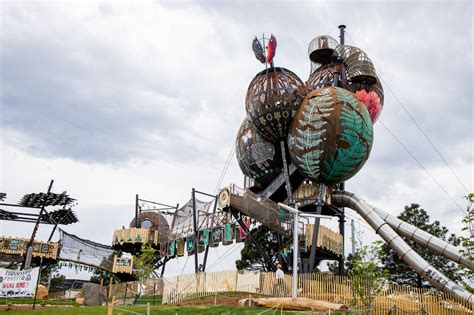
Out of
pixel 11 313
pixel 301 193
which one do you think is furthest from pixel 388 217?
Result: pixel 11 313

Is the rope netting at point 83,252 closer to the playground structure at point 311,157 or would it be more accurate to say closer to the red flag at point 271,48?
the playground structure at point 311,157

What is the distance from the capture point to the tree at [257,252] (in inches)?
2084

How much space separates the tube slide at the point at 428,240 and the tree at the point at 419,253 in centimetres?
1338

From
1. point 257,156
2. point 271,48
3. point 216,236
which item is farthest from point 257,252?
point 271,48

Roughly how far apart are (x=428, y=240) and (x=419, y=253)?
16.8 meters

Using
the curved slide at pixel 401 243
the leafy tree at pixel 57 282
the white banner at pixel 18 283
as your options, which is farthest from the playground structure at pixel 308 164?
the leafy tree at pixel 57 282

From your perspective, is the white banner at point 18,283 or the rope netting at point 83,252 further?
the rope netting at point 83,252

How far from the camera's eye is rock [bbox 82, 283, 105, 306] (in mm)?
37156

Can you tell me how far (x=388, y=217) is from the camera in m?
36.9

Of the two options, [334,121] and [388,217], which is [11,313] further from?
[388,217]

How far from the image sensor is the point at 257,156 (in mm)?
38062

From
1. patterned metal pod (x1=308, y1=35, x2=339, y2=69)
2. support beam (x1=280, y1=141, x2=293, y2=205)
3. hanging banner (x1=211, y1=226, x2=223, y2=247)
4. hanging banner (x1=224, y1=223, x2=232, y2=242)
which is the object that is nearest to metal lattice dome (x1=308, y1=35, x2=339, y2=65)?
patterned metal pod (x1=308, y1=35, x2=339, y2=69)

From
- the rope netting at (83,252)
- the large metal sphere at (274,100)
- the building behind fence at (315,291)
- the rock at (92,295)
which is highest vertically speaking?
the large metal sphere at (274,100)

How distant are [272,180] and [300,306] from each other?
55.4 feet
